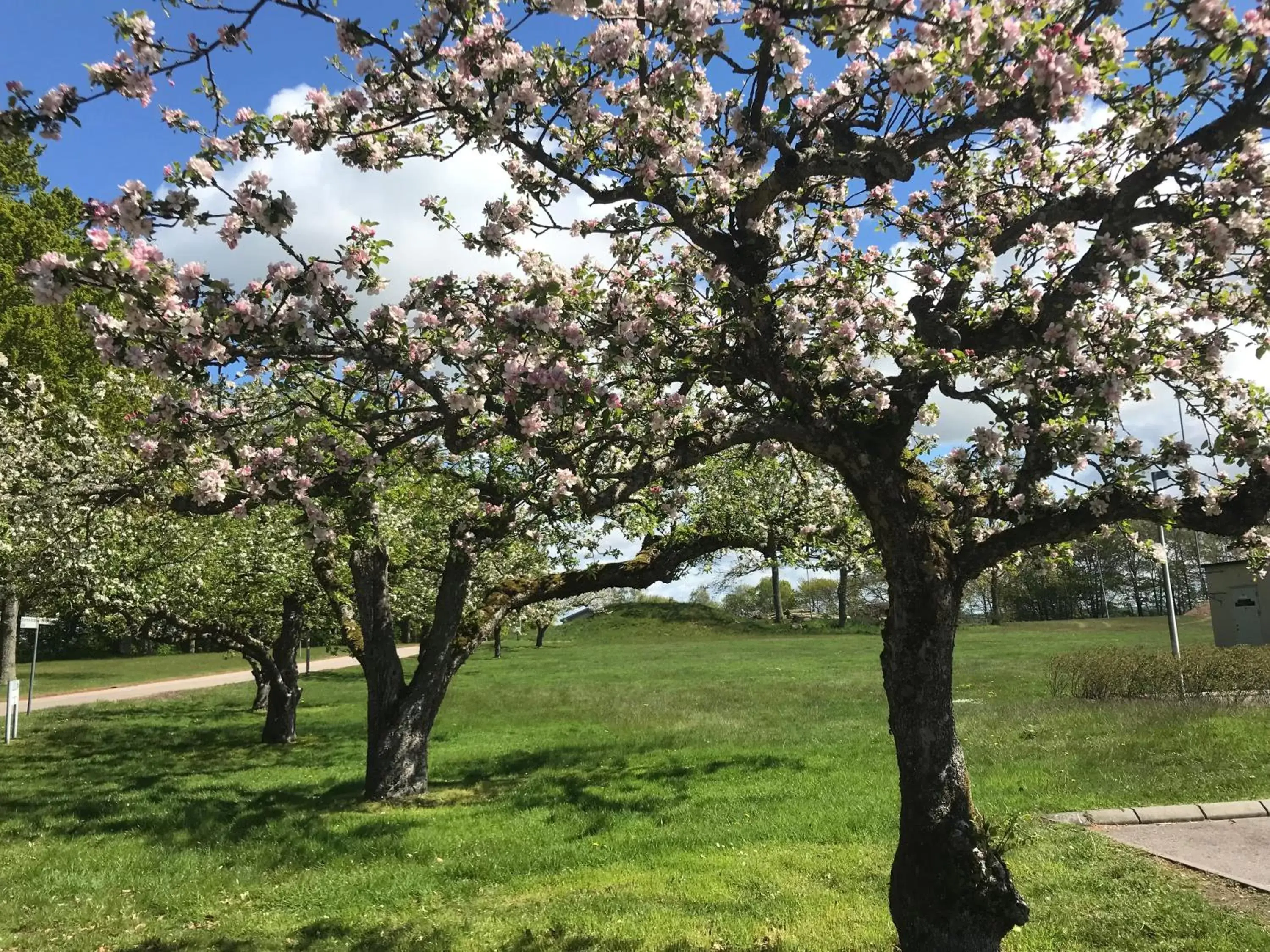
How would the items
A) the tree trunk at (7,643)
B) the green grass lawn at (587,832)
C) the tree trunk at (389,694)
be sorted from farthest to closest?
1. the tree trunk at (7,643)
2. the tree trunk at (389,694)
3. the green grass lawn at (587,832)

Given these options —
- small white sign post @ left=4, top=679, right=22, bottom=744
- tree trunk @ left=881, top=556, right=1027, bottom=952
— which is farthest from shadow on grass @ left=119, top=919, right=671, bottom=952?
small white sign post @ left=4, top=679, right=22, bottom=744

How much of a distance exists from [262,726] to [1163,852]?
21.2 metres

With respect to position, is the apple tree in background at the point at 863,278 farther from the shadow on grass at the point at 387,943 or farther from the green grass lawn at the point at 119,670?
the green grass lawn at the point at 119,670

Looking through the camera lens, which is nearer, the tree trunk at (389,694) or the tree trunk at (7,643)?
the tree trunk at (389,694)

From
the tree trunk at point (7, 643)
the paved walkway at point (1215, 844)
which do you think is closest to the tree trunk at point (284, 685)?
the tree trunk at point (7, 643)

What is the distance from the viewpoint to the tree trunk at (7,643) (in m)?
26.3

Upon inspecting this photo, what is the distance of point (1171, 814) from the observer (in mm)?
9516

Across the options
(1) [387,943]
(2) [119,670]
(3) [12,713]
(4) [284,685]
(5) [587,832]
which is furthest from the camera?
(2) [119,670]

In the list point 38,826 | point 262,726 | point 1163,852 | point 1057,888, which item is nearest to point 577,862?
point 1057,888

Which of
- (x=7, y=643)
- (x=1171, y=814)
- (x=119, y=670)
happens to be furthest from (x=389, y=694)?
(x=119, y=670)

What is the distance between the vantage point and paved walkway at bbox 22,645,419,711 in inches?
1148

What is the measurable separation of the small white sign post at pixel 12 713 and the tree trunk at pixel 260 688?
5.02m

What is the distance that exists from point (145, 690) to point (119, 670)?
11.2m

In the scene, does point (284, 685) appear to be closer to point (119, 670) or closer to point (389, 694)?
point (389, 694)
